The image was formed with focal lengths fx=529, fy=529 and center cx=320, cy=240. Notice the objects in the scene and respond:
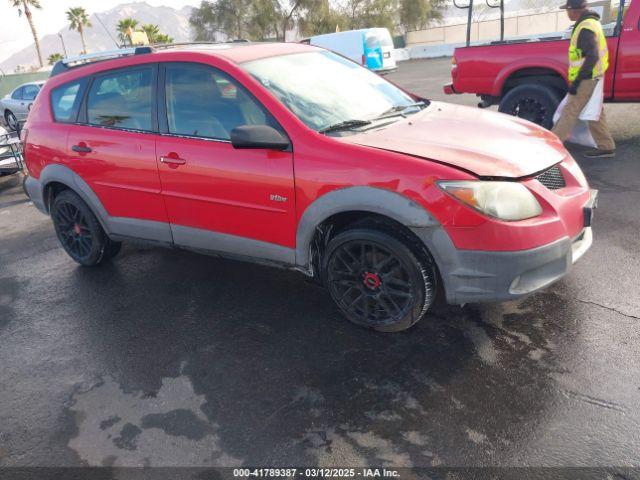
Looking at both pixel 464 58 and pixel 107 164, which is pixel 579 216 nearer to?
pixel 107 164

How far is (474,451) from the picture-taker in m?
2.38

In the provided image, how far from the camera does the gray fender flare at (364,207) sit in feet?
9.66

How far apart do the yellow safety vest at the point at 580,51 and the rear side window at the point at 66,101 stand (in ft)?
17.4

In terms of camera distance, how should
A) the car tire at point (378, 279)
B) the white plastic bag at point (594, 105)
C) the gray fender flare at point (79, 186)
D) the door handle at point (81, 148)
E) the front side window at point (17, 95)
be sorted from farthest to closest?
the front side window at point (17, 95) → the white plastic bag at point (594, 105) → the gray fender flare at point (79, 186) → the door handle at point (81, 148) → the car tire at point (378, 279)

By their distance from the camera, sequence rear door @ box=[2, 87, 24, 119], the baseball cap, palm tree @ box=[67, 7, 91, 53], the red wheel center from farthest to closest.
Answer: palm tree @ box=[67, 7, 91, 53] → rear door @ box=[2, 87, 24, 119] → the baseball cap → the red wheel center

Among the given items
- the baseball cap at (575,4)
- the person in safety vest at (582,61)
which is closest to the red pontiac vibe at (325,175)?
the person in safety vest at (582,61)

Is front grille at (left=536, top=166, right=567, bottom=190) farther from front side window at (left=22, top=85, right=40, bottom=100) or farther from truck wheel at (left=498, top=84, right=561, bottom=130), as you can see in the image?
front side window at (left=22, top=85, right=40, bottom=100)

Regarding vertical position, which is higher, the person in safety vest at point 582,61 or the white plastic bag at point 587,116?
the person in safety vest at point 582,61

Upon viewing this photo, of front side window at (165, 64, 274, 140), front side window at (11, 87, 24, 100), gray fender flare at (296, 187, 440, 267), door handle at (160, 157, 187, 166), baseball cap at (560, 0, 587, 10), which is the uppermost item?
baseball cap at (560, 0, 587, 10)

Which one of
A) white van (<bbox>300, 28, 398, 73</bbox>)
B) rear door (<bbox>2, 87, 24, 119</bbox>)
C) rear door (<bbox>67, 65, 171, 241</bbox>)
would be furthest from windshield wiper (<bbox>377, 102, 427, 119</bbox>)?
rear door (<bbox>2, 87, 24, 119</bbox>)

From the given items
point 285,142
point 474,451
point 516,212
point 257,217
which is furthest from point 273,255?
point 474,451

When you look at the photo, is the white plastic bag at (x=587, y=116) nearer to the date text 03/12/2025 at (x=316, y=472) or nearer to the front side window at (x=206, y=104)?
the front side window at (x=206, y=104)

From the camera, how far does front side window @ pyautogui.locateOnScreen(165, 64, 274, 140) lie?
3533 millimetres

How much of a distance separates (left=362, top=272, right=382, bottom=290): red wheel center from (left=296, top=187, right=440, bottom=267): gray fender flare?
0.43 meters
